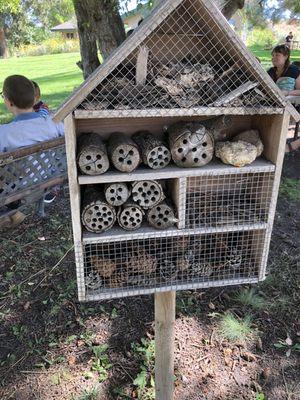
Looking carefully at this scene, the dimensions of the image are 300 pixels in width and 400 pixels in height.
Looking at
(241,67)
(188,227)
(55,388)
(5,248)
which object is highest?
(241,67)

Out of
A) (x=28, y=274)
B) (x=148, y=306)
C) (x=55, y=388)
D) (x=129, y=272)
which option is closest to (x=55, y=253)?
(x=28, y=274)

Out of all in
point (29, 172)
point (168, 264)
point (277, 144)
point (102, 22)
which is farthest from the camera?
point (102, 22)

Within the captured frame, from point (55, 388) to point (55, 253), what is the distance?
148 centimetres

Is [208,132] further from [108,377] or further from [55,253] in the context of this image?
[55,253]

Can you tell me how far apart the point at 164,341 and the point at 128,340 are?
2.87ft

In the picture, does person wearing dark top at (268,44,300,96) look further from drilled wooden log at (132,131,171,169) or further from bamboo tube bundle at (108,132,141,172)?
bamboo tube bundle at (108,132,141,172)

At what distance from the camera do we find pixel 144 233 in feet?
5.84

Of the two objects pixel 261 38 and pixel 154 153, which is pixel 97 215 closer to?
pixel 154 153

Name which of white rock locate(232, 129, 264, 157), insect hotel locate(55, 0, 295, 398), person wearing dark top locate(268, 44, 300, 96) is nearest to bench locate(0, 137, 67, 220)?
insect hotel locate(55, 0, 295, 398)

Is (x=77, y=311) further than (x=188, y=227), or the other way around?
(x=77, y=311)

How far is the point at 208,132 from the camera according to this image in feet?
5.75

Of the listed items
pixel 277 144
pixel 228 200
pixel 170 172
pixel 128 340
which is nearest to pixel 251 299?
pixel 128 340

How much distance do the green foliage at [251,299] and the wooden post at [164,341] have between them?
1213 millimetres

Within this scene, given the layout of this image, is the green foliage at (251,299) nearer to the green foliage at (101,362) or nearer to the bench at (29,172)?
the green foliage at (101,362)
